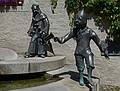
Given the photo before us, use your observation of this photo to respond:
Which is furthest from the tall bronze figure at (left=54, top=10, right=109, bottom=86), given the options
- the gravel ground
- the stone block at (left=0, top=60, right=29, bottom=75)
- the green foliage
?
the gravel ground

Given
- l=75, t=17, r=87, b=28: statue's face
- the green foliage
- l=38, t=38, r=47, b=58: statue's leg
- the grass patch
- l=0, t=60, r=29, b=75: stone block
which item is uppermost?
the green foliage

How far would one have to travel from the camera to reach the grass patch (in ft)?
23.7

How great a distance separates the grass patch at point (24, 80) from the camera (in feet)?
23.7

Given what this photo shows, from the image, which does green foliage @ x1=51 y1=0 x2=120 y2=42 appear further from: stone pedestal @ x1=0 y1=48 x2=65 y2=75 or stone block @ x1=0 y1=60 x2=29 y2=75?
stone block @ x1=0 y1=60 x2=29 y2=75

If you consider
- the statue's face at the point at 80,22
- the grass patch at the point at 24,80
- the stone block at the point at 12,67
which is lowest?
the grass patch at the point at 24,80

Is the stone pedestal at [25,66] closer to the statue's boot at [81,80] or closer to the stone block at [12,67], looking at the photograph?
the stone block at [12,67]

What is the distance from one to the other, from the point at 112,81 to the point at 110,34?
4.31ft

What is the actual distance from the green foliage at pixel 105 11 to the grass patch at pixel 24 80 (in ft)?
9.72

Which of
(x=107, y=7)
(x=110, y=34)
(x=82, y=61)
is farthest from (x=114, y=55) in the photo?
(x=82, y=61)

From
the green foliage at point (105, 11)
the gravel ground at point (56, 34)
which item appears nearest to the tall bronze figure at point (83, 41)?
the green foliage at point (105, 11)

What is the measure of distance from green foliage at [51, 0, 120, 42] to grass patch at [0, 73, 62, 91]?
2.96m

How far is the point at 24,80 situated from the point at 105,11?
3679 millimetres

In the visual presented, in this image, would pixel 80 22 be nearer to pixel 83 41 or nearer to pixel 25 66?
pixel 83 41

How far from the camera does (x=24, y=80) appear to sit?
768 cm
